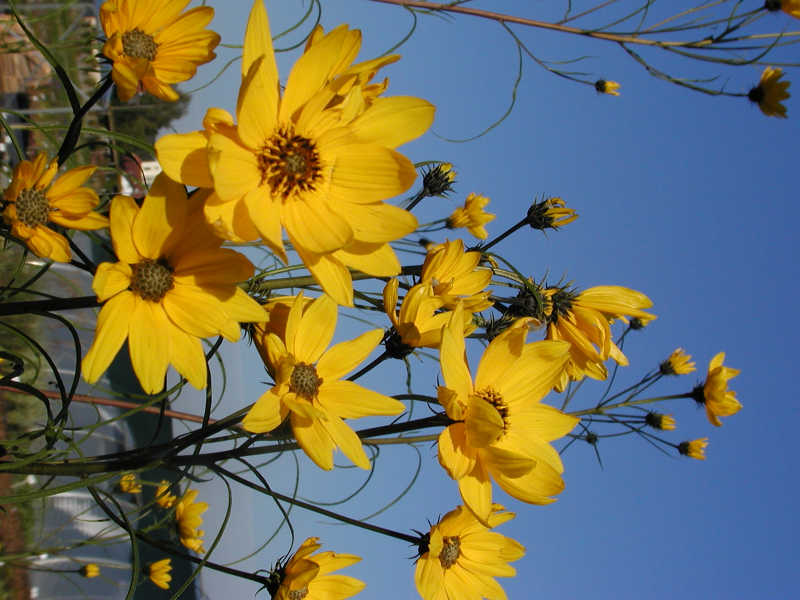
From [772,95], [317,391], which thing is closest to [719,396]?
[772,95]

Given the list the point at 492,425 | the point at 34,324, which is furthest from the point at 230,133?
the point at 34,324

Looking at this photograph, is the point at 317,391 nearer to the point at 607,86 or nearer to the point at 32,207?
the point at 32,207

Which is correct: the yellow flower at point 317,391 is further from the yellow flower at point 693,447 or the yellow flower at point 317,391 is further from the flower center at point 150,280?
the yellow flower at point 693,447

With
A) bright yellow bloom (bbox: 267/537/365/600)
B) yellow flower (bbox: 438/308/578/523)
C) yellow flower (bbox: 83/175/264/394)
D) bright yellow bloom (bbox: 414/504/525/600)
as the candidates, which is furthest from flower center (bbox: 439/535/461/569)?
yellow flower (bbox: 83/175/264/394)

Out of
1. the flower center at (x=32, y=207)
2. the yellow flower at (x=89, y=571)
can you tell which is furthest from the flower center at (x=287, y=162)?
the yellow flower at (x=89, y=571)

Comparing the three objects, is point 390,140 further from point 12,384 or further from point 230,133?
point 12,384

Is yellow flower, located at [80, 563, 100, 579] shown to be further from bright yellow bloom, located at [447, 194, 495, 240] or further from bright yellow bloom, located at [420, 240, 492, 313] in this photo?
bright yellow bloom, located at [420, 240, 492, 313]
